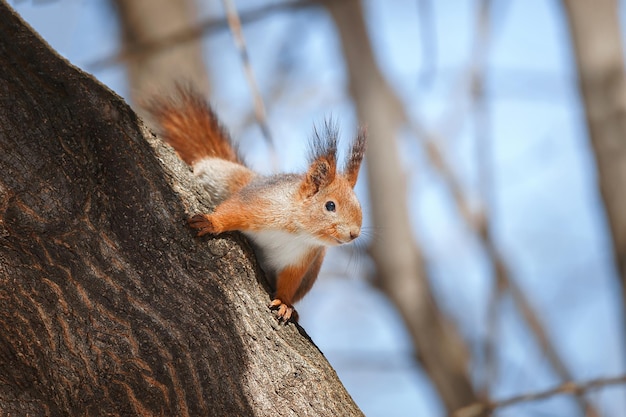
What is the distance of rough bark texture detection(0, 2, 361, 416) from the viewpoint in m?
1.62

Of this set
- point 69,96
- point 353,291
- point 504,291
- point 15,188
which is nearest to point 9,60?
point 69,96

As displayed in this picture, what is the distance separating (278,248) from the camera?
2295 millimetres

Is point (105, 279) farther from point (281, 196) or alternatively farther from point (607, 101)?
point (607, 101)

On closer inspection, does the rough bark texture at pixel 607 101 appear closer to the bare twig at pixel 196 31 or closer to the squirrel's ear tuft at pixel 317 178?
the bare twig at pixel 196 31

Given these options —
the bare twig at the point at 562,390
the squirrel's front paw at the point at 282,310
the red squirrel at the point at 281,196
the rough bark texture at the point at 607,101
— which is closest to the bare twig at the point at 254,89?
the red squirrel at the point at 281,196

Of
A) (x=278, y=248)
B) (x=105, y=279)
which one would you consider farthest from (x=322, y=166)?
(x=105, y=279)

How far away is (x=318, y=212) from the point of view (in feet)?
7.71

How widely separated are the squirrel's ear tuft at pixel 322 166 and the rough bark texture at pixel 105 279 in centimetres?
59

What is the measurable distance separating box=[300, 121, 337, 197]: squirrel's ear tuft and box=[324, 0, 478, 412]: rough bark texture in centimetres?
172

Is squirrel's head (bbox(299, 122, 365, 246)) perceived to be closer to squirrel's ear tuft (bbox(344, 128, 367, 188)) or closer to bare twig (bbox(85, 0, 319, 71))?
squirrel's ear tuft (bbox(344, 128, 367, 188))

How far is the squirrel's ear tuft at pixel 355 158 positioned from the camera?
247cm

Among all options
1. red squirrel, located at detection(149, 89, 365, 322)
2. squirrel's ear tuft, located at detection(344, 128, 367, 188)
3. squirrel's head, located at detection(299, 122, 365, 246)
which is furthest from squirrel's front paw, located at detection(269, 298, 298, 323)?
squirrel's ear tuft, located at detection(344, 128, 367, 188)

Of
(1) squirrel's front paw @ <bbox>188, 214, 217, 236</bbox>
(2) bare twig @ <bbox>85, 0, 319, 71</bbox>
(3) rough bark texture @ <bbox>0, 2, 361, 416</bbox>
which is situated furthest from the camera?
(2) bare twig @ <bbox>85, 0, 319, 71</bbox>

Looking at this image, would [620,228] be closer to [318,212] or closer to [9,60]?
[318,212]
